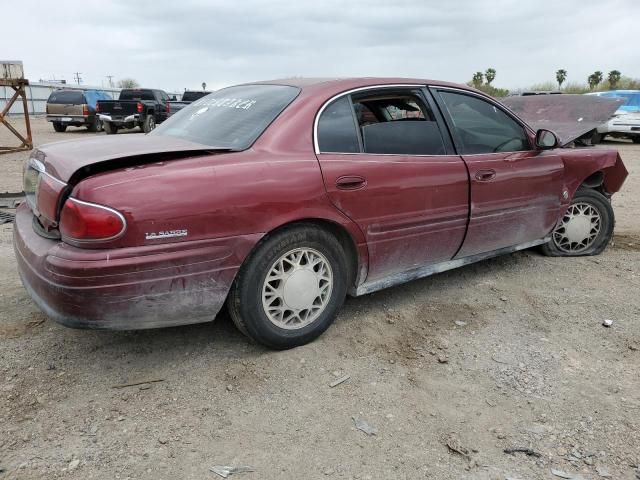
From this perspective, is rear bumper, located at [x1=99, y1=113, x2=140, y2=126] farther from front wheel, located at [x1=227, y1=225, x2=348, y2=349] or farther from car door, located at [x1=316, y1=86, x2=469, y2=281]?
front wheel, located at [x1=227, y1=225, x2=348, y2=349]

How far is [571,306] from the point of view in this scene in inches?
147

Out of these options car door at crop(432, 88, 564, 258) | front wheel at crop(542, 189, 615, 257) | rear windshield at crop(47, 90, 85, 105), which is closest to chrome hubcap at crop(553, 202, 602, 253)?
front wheel at crop(542, 189, 615, 257)

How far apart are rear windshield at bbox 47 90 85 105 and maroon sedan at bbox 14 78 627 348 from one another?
19437 millimetres

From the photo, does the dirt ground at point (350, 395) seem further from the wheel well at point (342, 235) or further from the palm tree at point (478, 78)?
the palm tree at point (478, 78)

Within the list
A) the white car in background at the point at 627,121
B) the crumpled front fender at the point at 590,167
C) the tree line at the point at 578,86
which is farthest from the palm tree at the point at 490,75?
the crumpled front fender at the point at 590,167

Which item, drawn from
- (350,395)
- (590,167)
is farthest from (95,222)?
(590,167)

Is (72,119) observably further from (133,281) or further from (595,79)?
(595,79)

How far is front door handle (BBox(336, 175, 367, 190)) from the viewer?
2.99 meters

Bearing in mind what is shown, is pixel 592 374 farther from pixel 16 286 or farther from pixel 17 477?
Result: pixel 16 286

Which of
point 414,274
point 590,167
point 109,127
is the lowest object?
point 414,274

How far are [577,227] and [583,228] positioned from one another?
0.07m

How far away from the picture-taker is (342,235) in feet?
10.3

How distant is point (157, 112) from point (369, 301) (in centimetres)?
1757

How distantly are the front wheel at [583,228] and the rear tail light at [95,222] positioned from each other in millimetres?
3703
